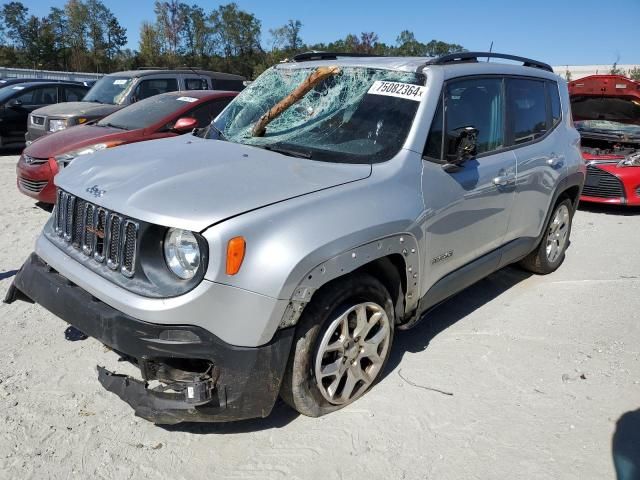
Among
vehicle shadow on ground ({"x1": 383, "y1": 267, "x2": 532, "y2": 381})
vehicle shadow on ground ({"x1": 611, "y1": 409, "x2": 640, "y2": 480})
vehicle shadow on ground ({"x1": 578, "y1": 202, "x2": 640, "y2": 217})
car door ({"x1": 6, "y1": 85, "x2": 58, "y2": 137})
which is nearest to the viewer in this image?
vehicle shadow on ground ({"x1": 611, "y1": 409, "x2": 640, "y2": 480})

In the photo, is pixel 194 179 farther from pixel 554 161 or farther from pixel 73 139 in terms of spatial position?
pixel 73 139

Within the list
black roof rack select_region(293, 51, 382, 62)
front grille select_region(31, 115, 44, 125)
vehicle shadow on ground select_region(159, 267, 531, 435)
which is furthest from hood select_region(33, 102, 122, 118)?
vehicle shadow on ground select_region(159, 267, 531, 435)

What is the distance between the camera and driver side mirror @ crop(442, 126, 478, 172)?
3.24 metres

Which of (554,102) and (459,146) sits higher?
(554,102)

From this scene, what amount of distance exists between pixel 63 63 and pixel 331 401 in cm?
6594

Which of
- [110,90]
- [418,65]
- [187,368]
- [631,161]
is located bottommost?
[187,368]

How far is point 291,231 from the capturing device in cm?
244

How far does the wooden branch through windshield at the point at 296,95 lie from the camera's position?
3.68 metres

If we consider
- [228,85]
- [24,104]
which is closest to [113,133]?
[228,85]

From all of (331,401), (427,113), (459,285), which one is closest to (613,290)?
(459,285)

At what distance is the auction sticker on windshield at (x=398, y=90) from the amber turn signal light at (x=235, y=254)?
1.60 metres

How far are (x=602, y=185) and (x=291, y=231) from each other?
23.3 feet

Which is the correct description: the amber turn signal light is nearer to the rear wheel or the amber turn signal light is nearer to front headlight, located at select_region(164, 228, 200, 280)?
front headlight, located at select_region(164, 228, 200, 280)

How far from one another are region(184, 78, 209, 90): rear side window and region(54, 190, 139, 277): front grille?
7.93m
